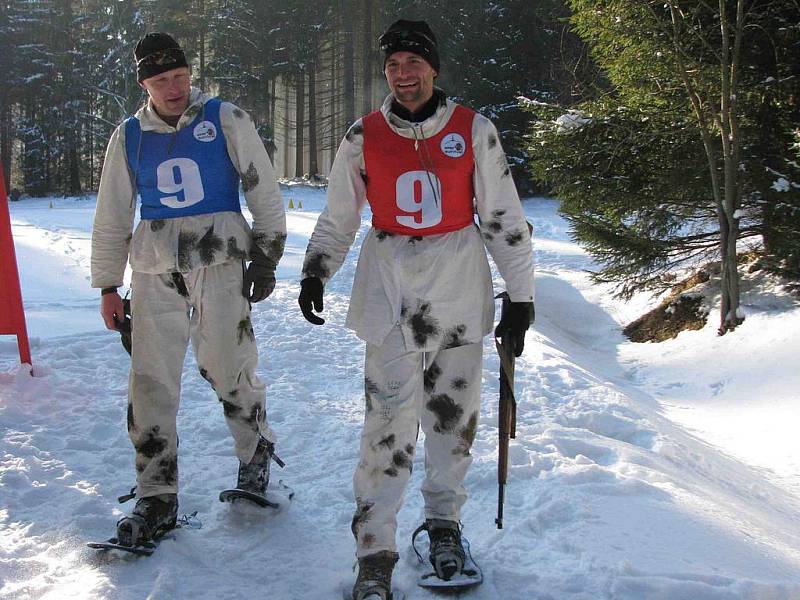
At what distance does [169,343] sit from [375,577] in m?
1.37

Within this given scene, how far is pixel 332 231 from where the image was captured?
2949 mm

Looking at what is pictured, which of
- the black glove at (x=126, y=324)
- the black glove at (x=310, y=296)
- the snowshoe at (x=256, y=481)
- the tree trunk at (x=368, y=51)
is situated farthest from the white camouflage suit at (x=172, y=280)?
the tree trunk at (x=368, y=51)

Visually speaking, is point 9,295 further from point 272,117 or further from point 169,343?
point 272,117

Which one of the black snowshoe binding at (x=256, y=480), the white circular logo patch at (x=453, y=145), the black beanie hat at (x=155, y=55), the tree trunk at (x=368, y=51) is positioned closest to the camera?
the white circular logo patch at (x=453, y=145)

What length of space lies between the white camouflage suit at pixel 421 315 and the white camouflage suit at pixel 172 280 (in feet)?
1.76

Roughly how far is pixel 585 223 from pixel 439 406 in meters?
7.41

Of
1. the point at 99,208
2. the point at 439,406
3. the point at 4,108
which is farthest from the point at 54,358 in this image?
the point at 4,108

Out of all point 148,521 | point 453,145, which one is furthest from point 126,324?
point 453,145

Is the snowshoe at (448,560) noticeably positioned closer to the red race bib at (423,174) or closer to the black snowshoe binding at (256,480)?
the black snowshoe binding at (256,480)

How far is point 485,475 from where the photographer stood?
3.94 m

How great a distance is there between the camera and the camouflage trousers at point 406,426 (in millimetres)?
2748

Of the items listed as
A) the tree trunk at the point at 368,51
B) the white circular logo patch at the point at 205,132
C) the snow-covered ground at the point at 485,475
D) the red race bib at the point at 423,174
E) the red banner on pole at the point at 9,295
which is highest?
the tree trunk at the point at 368,51

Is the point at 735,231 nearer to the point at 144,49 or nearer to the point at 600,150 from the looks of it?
the point at 600,150

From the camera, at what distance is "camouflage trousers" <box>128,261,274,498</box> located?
126 inches
